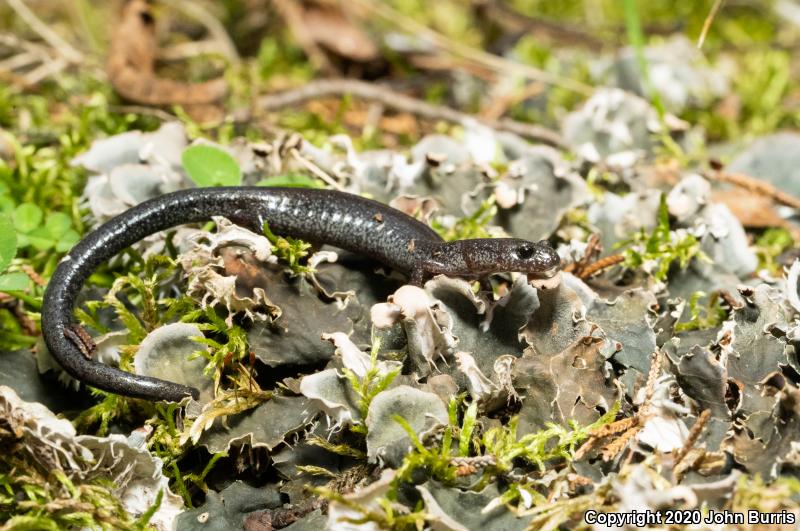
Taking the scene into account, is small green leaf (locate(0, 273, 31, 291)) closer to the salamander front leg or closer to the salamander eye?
the salamander front leg

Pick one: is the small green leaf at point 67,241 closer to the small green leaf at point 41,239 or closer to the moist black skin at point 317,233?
the small green leaf at point 41,239

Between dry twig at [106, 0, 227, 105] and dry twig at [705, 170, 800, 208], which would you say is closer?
dry twig at [705, 170, 800, 208]

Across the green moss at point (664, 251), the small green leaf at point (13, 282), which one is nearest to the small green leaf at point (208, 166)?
the small green leaf at point (13, 282)

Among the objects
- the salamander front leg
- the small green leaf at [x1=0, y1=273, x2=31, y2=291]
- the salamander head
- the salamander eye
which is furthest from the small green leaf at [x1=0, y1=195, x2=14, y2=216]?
the salamander eye

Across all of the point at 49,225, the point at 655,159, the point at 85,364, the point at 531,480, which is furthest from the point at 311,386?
the point at 655,159

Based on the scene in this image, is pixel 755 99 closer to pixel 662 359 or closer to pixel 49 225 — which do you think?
pixel 662 359
